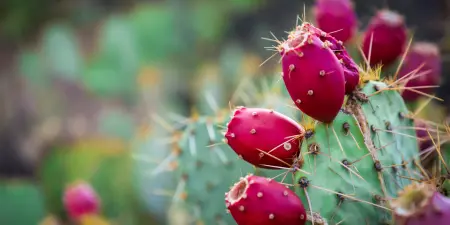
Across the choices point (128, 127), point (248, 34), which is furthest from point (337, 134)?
point (128, 127)

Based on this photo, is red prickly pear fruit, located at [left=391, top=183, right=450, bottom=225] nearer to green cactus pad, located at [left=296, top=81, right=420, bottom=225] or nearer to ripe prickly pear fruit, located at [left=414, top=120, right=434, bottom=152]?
green cactus pad, located at [left=296, top=81, right=420, bottom=225]

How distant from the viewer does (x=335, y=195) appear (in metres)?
0.87

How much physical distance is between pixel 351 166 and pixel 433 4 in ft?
4.72

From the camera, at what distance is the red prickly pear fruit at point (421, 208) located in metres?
0.67

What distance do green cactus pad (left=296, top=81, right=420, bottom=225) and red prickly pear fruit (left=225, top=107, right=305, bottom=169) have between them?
2cm

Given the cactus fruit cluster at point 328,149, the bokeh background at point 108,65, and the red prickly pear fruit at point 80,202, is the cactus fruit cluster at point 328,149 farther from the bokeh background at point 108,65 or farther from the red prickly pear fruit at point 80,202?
the bokeh background at point 108,65

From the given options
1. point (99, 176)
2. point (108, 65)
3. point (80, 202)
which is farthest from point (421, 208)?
point (108, 65)

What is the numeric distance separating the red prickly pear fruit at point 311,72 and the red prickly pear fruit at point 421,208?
18 cm

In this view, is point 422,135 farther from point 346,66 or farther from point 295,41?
point 295,41

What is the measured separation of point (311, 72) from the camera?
2.63 ft

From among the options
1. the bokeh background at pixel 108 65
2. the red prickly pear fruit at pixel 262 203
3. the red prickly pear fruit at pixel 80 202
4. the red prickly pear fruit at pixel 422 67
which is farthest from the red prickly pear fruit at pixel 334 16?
the bokeh background at pixel 108 65

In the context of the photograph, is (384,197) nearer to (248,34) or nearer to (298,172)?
(298,172)

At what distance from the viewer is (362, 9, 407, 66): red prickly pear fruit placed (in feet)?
Result: 3.87

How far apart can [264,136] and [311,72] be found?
4.6 inches
